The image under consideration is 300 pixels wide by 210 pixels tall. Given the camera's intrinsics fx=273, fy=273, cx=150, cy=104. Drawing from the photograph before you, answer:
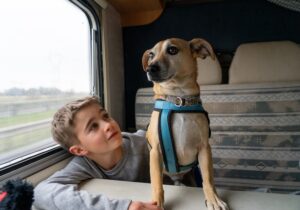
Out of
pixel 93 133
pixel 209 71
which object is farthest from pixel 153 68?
pixel 209 71

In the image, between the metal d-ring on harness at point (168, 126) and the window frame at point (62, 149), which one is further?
the window frame at point (62, 149)

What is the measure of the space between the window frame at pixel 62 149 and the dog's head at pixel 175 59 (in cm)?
66

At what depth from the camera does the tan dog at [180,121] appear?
100cm

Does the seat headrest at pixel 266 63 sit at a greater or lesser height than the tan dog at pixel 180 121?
greater

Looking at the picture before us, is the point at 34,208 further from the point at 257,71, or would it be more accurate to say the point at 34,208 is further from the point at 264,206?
the point at 257,71

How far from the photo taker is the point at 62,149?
1504 mm

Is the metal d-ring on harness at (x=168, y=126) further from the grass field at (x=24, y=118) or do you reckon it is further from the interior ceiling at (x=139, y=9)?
the interior ceiling at (x=139, y=9)

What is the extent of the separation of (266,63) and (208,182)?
1216 millimetres

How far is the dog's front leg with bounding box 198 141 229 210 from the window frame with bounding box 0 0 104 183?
0.74 m

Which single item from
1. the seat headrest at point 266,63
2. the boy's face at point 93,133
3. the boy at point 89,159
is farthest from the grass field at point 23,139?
the seat headrest at point 266,63

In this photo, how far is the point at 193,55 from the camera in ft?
3.91

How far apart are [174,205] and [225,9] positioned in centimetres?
175

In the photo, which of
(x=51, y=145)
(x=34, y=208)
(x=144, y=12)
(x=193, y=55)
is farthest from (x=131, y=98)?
(x=34, y=208)

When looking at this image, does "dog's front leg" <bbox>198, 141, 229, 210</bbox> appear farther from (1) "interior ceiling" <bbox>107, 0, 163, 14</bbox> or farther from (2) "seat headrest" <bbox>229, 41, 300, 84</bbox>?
(1) "interior ceiling" <bbox>107, 0, 163, 14</bbox>
